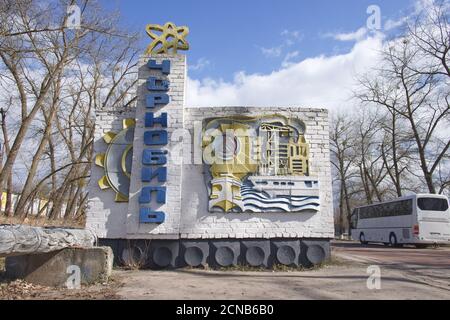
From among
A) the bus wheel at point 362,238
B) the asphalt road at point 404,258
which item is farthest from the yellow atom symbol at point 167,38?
the bus wheel at point 362,238

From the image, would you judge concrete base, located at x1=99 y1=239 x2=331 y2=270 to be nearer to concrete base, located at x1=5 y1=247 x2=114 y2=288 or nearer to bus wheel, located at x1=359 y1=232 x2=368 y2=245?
concrete base, located at x1=5 y1=247 x2=114 y2=288

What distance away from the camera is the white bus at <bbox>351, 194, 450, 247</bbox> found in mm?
21109

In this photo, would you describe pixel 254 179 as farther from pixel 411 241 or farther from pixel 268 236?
pixel 411 241

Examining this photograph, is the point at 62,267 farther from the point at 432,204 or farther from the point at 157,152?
the point at 432,204

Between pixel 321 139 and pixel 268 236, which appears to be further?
pixel 321 139

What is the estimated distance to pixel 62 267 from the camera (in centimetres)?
765

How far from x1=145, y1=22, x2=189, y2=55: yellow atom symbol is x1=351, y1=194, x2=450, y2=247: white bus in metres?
16.6

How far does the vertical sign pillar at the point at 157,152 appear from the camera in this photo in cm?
1018

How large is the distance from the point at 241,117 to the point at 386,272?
5.60 meters

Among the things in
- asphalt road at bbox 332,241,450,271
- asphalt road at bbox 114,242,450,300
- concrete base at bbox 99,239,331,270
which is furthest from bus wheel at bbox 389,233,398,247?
concrete base at bbox 99,239,331,270

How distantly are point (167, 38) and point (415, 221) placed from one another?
1703cm

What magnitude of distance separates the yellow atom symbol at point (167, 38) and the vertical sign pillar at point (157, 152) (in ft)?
1.14
